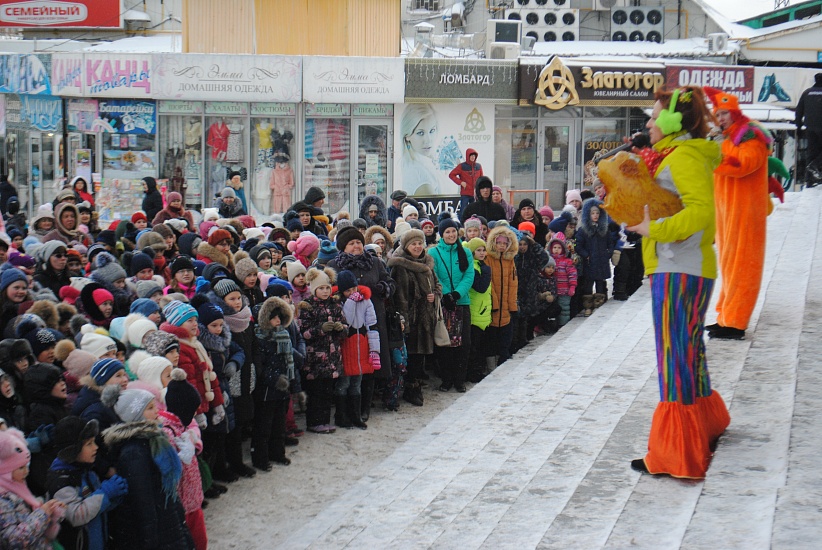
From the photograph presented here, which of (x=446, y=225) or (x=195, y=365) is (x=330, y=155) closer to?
(x=446, y=225)

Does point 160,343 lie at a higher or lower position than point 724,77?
lower

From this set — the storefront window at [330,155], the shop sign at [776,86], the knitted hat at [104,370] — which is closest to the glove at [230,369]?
the knitted hat at [104,370]

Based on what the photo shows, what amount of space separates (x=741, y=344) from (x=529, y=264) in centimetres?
517

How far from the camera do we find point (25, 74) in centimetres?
2161

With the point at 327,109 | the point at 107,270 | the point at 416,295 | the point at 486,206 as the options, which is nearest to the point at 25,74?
the point at 327,109

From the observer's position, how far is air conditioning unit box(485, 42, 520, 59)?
23938 millimetres

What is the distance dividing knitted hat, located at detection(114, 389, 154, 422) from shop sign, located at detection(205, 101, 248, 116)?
1588cm

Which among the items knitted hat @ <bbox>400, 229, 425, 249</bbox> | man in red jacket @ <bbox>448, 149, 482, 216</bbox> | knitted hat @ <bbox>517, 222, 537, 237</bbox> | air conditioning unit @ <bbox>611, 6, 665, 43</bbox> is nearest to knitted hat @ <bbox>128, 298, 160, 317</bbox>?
knitted hat @ <bbox>400, 229, 425, 249</bbox>

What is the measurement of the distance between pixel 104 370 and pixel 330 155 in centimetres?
1613

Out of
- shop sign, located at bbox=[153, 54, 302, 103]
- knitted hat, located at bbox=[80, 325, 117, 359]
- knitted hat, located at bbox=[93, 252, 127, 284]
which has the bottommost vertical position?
knitted hat, located at bbox=[80, 325, 117, 359]

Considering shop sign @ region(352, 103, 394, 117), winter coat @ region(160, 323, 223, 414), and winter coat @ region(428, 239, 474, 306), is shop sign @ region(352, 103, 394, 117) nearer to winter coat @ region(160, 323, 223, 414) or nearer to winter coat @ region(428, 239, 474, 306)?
winter coat @ region(428, 239, 474, 306)

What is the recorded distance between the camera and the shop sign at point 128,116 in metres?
21.1

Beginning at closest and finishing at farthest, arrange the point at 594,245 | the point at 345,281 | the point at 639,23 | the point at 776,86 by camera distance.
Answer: the point at 345,281, the point at 594,245, the point at 776,86, the point at 639,23

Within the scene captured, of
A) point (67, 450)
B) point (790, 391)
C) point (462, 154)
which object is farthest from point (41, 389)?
point (462, 154)
